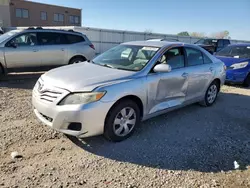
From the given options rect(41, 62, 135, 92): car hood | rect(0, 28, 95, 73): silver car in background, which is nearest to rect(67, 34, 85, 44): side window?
rect(0, 28, 95, 73): silver car in background

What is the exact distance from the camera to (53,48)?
8438 millimetres

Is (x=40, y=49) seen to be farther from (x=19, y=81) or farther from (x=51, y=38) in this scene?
(x=19, y=81)

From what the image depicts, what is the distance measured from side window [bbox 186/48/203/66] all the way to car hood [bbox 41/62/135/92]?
172 centimetres

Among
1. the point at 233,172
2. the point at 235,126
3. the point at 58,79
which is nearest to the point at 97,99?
the point at 58,79

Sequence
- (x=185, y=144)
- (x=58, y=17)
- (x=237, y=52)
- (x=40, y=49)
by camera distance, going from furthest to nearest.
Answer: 1. (x=58, y=17)
2. (x=237, y=52)
3. (x=40, y=49)
4. (x=185, y=144)

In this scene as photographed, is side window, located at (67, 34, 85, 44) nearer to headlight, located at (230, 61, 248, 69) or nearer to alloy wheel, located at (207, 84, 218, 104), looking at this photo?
alloy wheel, located at (207, 84, 218, 104)

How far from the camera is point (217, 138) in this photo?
4.24 meters

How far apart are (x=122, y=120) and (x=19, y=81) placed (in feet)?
17.2

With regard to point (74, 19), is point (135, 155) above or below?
below

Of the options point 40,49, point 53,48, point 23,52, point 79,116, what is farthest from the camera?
point 53,48

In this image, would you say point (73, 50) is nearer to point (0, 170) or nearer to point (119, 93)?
point (119, 93)

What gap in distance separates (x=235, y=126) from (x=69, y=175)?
3.49 metres

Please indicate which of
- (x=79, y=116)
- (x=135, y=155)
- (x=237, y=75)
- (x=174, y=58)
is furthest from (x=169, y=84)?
(x=237, y=75)

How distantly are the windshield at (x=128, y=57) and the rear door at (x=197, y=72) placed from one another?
38.5 inches
